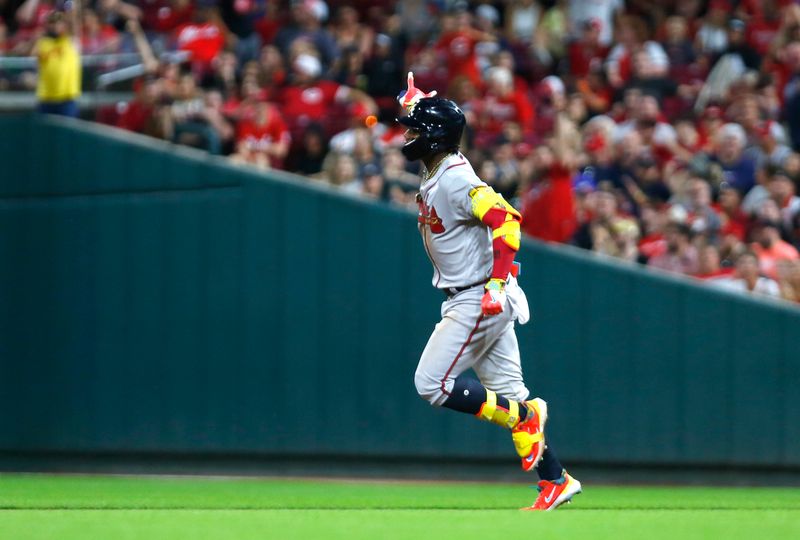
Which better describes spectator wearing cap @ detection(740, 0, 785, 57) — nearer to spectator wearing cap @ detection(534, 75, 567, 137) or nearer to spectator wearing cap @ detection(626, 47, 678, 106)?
spectator wearing cap @ detection(626, 47, 678, 106)

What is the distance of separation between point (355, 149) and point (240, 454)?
2.43 meters

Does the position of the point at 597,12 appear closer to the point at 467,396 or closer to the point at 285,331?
the point at 285,331

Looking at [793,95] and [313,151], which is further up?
[793,95]

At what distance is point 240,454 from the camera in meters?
9.43

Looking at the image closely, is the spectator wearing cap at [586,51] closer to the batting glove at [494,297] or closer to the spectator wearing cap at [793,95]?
the spectator wearing cap at [793,95]

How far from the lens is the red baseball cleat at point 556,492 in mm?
6605

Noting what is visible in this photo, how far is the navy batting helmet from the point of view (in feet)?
21.5

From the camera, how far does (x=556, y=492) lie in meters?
6.61

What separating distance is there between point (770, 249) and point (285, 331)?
3422mm

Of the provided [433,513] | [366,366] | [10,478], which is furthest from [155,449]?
[433,513]

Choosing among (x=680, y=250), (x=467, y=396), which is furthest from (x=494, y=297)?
→ (x=680, y=250)

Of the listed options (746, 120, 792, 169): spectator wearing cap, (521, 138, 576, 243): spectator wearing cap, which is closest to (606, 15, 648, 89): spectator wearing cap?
(746, 120, 792, 169): spectator wearing cap

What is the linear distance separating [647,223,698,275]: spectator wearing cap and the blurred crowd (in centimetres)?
2

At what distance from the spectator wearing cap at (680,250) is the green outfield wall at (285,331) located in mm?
267
